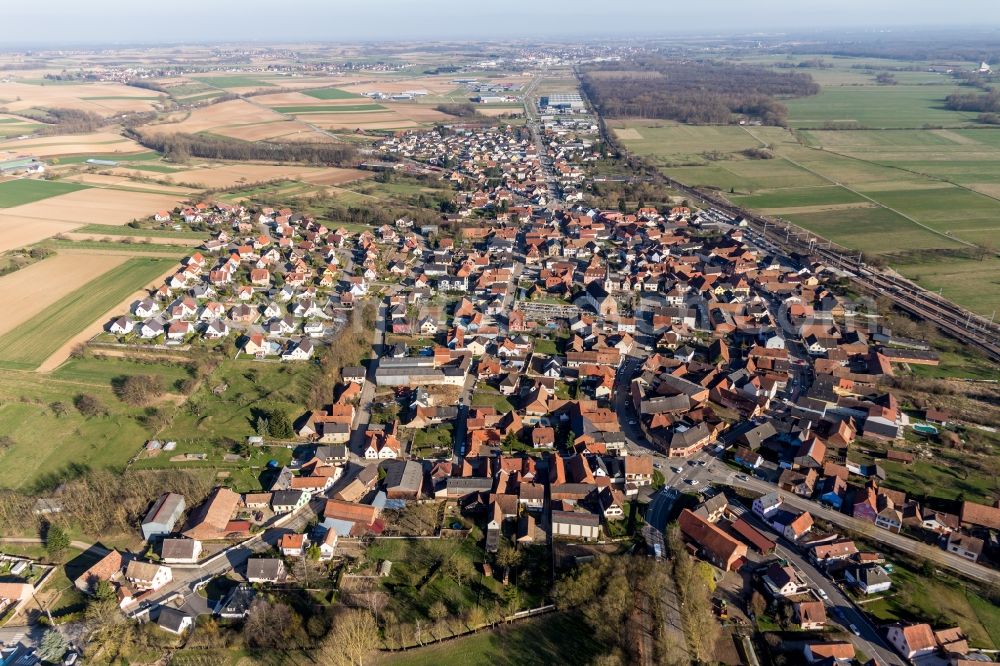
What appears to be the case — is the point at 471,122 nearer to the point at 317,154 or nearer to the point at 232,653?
the point at 317,154

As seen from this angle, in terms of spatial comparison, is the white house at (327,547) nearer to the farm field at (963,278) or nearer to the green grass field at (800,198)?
the farm field at (963,278)

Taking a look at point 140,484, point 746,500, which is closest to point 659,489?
point 746,500

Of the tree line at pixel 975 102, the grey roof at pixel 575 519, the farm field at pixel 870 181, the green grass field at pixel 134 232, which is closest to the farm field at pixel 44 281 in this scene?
the green grass field at pixel 134 232

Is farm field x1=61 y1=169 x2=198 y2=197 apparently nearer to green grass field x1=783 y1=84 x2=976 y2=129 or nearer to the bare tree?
the bare tree

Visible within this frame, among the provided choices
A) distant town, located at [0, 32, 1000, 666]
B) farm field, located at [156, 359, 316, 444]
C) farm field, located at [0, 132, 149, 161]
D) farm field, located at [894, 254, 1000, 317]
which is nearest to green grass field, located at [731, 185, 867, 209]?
distant town, located at [0, 32, 1000, 666]

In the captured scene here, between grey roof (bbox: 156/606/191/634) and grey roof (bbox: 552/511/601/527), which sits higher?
grey roof (bbox: 552/511/601/527)

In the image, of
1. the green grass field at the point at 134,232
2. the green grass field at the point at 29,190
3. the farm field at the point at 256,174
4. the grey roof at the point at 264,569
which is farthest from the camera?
the farm field at the point at 256,174

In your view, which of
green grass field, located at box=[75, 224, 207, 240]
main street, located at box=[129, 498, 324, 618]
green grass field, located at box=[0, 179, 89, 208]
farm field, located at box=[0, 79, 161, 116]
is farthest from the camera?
farm field, located at box=[0, 79, 161, 116]
